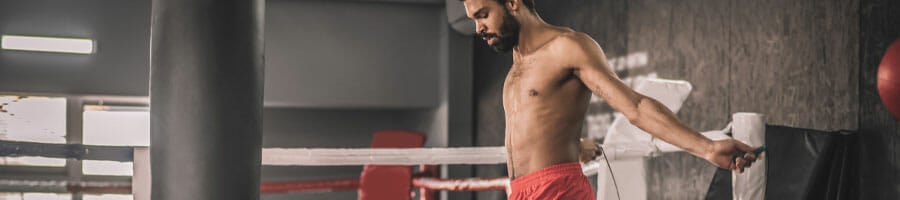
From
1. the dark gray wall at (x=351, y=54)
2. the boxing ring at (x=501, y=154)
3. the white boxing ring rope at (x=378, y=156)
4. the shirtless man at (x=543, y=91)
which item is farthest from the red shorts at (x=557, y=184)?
the dark gray wall at (x=351, y=54)

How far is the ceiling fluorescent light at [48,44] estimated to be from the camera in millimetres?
6363

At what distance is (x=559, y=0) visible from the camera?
19.1ft

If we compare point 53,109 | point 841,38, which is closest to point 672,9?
point 841,38

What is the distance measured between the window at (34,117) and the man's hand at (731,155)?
5.99 meters

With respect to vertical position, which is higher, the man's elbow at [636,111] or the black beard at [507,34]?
the black beard at [507,34]

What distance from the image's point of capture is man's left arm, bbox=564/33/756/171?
153 centimetres

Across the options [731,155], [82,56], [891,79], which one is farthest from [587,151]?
[82,56]

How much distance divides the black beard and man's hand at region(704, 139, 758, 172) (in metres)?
0.55

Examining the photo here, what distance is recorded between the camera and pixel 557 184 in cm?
185

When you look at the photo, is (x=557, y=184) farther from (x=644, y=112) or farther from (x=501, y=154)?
(x=501, y=154)

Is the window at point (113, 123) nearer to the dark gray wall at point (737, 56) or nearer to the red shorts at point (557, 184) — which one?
the dark gray wall at point (737, 56)

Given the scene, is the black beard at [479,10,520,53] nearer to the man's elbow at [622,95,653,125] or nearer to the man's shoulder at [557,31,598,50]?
the man's shoulder at [557,31,598,50]

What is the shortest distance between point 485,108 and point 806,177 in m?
4.05

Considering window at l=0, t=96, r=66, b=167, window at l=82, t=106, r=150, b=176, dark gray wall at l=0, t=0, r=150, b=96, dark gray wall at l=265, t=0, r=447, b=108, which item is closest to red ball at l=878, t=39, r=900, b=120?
dark gray wall at l=265, t=0, r=447, b=108
